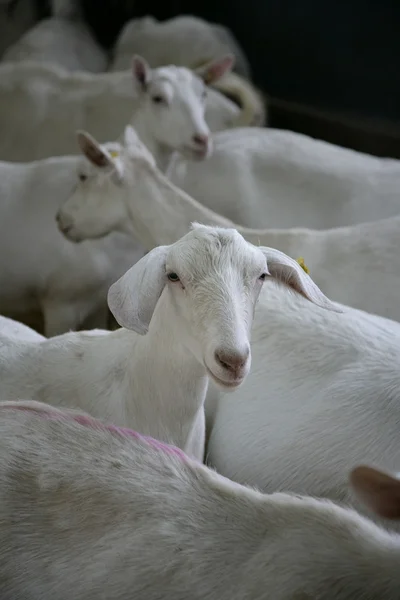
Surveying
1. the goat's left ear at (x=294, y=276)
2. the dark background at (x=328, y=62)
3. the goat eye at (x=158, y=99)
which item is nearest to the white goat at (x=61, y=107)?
the goat eye at (x=158, y=99)

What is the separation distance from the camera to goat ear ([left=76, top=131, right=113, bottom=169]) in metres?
2.66

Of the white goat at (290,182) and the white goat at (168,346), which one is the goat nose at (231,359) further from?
the white goat at (290,182)

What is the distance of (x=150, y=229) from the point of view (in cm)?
270

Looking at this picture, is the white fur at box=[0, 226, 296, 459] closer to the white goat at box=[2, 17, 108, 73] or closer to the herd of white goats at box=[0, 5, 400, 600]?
the herd of white goats at box=[0, 5, 400, 600]

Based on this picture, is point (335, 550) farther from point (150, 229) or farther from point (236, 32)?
point (236, 32)

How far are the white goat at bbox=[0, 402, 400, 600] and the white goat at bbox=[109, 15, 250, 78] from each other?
4.33 meters

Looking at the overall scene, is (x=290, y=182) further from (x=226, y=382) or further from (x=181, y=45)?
(x=181, y=45)

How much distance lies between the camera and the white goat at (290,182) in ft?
11.2

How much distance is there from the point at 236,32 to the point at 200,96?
2.53m

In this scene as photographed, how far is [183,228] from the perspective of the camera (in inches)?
103

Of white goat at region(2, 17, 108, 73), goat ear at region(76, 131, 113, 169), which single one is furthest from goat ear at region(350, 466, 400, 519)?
white goat at region(2, 17, 108, 73)

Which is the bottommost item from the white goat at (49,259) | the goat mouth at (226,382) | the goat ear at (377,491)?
the white goat at (49,259)

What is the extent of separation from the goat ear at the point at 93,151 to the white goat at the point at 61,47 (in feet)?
9.47

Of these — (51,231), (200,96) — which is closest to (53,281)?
(51,231)
